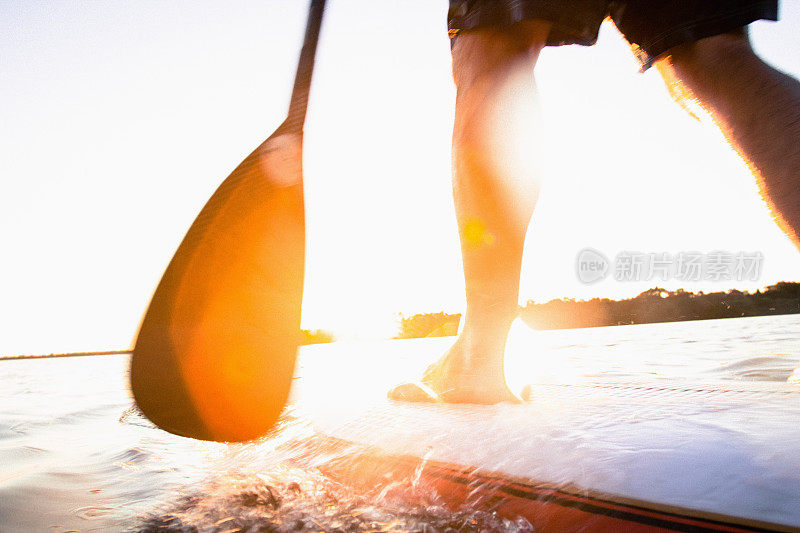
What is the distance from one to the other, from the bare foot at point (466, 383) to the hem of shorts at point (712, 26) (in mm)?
906

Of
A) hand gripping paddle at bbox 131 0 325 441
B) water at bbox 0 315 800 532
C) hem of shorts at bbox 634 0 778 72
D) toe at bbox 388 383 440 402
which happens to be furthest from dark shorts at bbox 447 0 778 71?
toe at bbox 388 383 440 402

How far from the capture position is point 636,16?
4.12 feet

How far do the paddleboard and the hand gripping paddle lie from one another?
0.22 m

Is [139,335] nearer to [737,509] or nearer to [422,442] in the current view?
[422,442]

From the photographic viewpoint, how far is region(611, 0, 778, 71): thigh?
3.68ft

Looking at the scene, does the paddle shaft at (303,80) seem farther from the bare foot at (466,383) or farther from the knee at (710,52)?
the knee at (710,52)

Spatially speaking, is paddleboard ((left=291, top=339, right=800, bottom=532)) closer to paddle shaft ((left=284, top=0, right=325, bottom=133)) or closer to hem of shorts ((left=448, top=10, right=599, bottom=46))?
paddle shaft ((left=284, top=0, right=325, bottom=133))

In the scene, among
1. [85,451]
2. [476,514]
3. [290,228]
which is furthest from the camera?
[85,451]

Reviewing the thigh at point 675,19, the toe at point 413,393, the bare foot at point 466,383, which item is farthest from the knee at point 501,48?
the toe at point 413,393

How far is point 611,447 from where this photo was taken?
2.06 ft

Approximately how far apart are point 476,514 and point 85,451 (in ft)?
4.51

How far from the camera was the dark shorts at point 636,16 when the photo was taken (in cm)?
109

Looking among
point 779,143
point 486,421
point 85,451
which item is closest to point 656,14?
point 779,143

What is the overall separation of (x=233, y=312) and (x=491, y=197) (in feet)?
2.02
